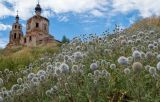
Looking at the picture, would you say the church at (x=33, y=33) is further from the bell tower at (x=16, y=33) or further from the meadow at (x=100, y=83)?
the meadow at (x=100, y=83)

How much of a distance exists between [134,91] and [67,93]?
3.20ft

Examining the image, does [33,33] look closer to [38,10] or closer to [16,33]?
[38,10]

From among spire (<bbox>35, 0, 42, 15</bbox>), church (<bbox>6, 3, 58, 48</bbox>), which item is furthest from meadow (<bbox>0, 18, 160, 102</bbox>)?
spire (<bbox>35, 0, 42, 15</bbox>)

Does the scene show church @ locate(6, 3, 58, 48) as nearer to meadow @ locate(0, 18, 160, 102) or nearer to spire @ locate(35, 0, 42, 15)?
spire @ locate(35, 0, 42, 15)

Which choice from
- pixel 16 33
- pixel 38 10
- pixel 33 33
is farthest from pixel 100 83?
pixel 16 33

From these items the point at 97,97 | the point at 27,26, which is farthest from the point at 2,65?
the point at 27,26

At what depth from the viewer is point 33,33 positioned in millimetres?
81125

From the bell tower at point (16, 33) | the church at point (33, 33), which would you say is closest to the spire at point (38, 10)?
the church at point (33, 33)

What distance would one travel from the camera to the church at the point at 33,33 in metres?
78.2

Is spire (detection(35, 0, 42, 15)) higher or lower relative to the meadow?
higher

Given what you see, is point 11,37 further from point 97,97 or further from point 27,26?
point 97,97

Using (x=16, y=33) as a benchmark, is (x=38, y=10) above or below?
above

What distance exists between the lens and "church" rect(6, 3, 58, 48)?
78162mm

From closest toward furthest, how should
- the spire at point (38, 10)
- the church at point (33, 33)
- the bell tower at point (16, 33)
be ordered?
the church at point (33, 33), the spire at point (38, 10), the bell tower at point (16, 33)
